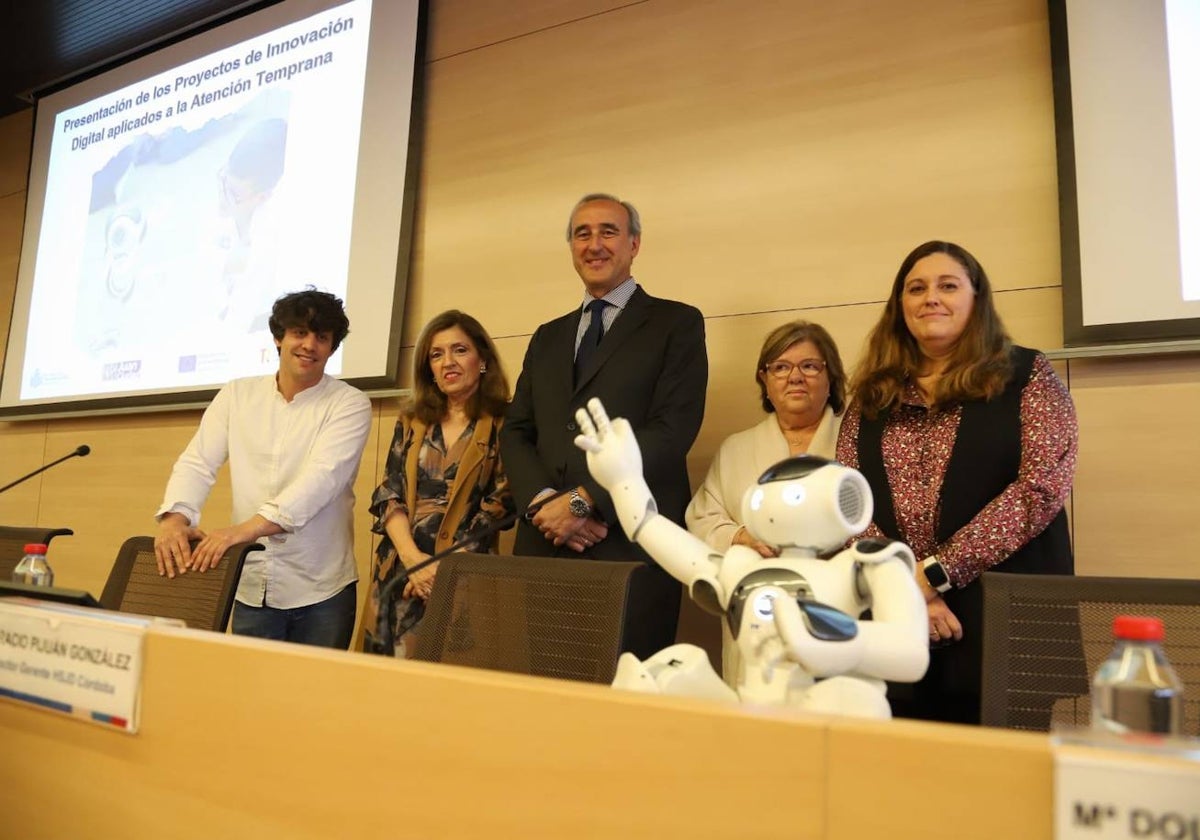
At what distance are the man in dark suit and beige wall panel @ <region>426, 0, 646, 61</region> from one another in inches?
47.8

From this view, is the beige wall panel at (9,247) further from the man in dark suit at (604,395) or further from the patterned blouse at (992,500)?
the patterned blouse at (992,500)

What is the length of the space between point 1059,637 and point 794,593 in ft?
1.68

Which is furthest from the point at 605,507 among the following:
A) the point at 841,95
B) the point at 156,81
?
the point at 156,81

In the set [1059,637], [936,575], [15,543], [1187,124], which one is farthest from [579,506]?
[1187,124]

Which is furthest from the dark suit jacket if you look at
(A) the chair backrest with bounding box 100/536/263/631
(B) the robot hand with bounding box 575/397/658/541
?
(B) the robot hand with bounding box 575/397/658/541

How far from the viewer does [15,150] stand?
462 cm

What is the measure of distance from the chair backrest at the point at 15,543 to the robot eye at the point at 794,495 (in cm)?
188

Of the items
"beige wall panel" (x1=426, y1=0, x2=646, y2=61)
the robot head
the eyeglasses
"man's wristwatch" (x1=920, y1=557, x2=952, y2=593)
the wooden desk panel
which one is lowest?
the wooden desk panel

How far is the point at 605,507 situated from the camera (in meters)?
1.85

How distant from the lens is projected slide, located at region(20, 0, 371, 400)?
3.38 meters

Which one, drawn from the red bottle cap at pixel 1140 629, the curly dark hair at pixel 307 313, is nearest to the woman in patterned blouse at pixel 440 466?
the curly dark hair at pixel 307 313

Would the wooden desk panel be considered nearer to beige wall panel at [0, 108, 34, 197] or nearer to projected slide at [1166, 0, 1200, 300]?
projected slide at [1166, 0, 1200, 300]

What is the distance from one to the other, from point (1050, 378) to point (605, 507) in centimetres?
89

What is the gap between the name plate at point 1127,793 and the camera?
0.36m
